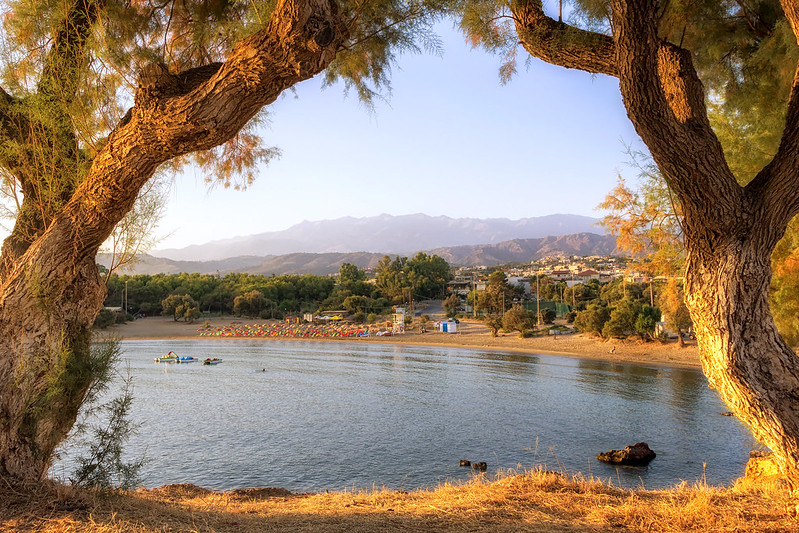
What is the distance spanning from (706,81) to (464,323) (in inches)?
1841

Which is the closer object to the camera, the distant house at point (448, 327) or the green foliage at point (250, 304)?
the distant house at point (448, 327)

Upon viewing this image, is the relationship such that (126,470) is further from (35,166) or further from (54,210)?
(35,166)

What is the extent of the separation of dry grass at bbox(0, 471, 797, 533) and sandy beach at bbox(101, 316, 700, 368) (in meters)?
19.7

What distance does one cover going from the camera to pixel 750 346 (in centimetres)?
337

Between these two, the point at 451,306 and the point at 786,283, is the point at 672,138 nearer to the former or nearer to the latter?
the point at 786,283

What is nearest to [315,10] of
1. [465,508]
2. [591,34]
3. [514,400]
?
[591,34]

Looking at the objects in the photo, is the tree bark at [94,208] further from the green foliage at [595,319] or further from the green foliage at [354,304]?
the green foliage at [354,304]

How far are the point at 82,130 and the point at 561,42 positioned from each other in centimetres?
399

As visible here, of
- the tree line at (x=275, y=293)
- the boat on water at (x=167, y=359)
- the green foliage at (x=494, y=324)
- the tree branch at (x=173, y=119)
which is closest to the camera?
the tree branch at (x=173, y=119)

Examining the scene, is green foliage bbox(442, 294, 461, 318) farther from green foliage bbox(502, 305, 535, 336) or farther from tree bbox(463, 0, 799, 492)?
tree bbox(463, 0, 799, 492)

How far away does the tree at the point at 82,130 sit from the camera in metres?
3.62

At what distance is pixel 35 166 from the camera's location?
442 cm

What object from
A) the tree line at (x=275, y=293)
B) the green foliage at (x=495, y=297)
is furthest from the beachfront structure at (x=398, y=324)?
the green foliage at (x=495, y=297)

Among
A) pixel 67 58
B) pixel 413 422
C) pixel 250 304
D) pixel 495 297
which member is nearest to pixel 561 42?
pixel 67 58
